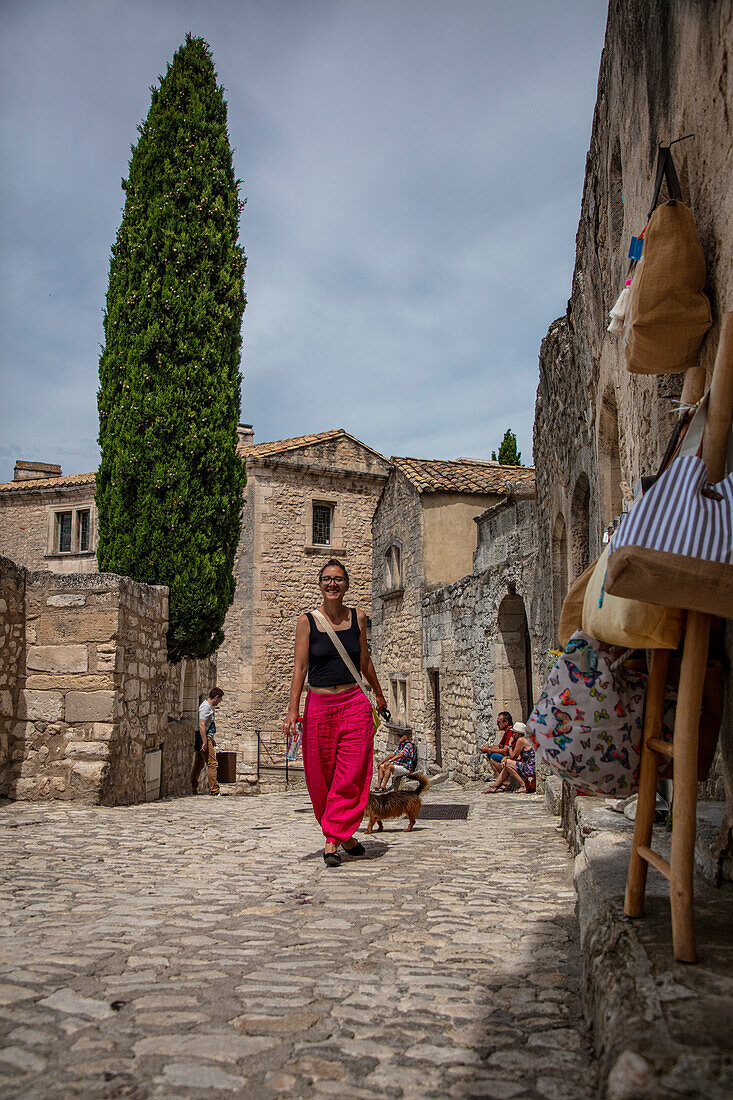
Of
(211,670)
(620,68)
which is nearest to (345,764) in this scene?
(620,68)

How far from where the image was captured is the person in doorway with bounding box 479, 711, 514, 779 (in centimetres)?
1219

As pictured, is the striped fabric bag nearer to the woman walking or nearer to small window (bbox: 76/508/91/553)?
the woman walking

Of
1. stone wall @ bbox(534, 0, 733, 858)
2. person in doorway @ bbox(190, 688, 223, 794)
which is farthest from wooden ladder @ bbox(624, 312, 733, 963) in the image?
person in doorway @ bbox(190, 688, 223, 794)

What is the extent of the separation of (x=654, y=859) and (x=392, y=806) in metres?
4.38

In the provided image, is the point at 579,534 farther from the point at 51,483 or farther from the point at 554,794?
the point at 51,483

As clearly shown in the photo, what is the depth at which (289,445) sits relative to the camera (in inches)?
968

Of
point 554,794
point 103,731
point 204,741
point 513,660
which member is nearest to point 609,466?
point 554,794

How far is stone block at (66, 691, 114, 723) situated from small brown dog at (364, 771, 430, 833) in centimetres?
269

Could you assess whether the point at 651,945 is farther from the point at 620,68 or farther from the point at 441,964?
the point at 620,68

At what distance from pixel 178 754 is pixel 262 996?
7.86m

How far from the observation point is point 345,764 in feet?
16.3

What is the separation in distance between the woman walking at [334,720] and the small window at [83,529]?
23839 mm

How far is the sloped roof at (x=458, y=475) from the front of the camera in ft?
62.5

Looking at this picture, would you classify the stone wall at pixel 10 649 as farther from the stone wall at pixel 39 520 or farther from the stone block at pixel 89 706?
the stone wall at pixel 39 520
